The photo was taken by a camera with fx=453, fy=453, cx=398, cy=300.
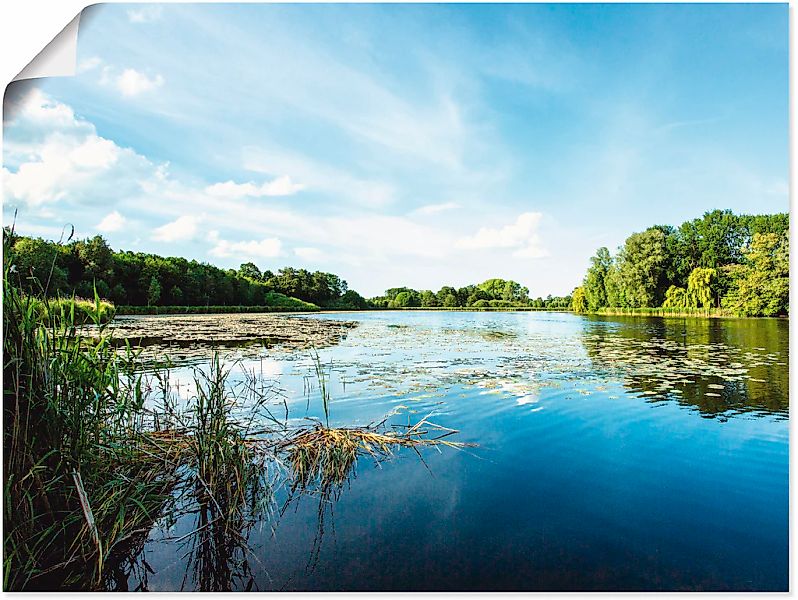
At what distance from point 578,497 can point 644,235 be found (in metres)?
21.7

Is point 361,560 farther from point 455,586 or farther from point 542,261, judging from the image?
point 542,261

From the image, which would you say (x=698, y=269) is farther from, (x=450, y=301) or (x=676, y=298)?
(x=450, y=301)

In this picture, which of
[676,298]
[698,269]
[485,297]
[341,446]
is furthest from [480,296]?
[341,446]

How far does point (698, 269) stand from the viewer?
53.4 ft

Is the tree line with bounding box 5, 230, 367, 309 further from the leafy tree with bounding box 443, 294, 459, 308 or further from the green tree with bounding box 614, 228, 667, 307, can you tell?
the green tree with bounding box 614, 228, 667, 307

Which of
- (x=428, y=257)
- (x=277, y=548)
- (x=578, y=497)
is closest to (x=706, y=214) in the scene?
(x=428, y=257)

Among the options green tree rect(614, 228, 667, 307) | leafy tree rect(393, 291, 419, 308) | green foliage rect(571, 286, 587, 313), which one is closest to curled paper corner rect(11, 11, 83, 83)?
leafy tree rect(393, 291, 419, 308)

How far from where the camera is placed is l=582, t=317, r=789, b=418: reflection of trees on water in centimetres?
412

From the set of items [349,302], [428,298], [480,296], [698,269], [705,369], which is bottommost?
[705,369]

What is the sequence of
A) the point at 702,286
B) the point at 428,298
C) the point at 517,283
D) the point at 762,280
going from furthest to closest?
the point at 517,283
the point at 428,298
the point at 702,286
the point at 762,280

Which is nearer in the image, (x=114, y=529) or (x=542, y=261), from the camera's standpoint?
(x=114, y=529)

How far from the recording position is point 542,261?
760 cm

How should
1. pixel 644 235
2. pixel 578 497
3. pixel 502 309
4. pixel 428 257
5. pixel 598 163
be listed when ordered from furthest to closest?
1. pixel 502 309
2. pixel 644 235
3. pixel 428 257
4. pixel 598 163
5. pixel 578 497

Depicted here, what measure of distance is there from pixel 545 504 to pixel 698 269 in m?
17.5
